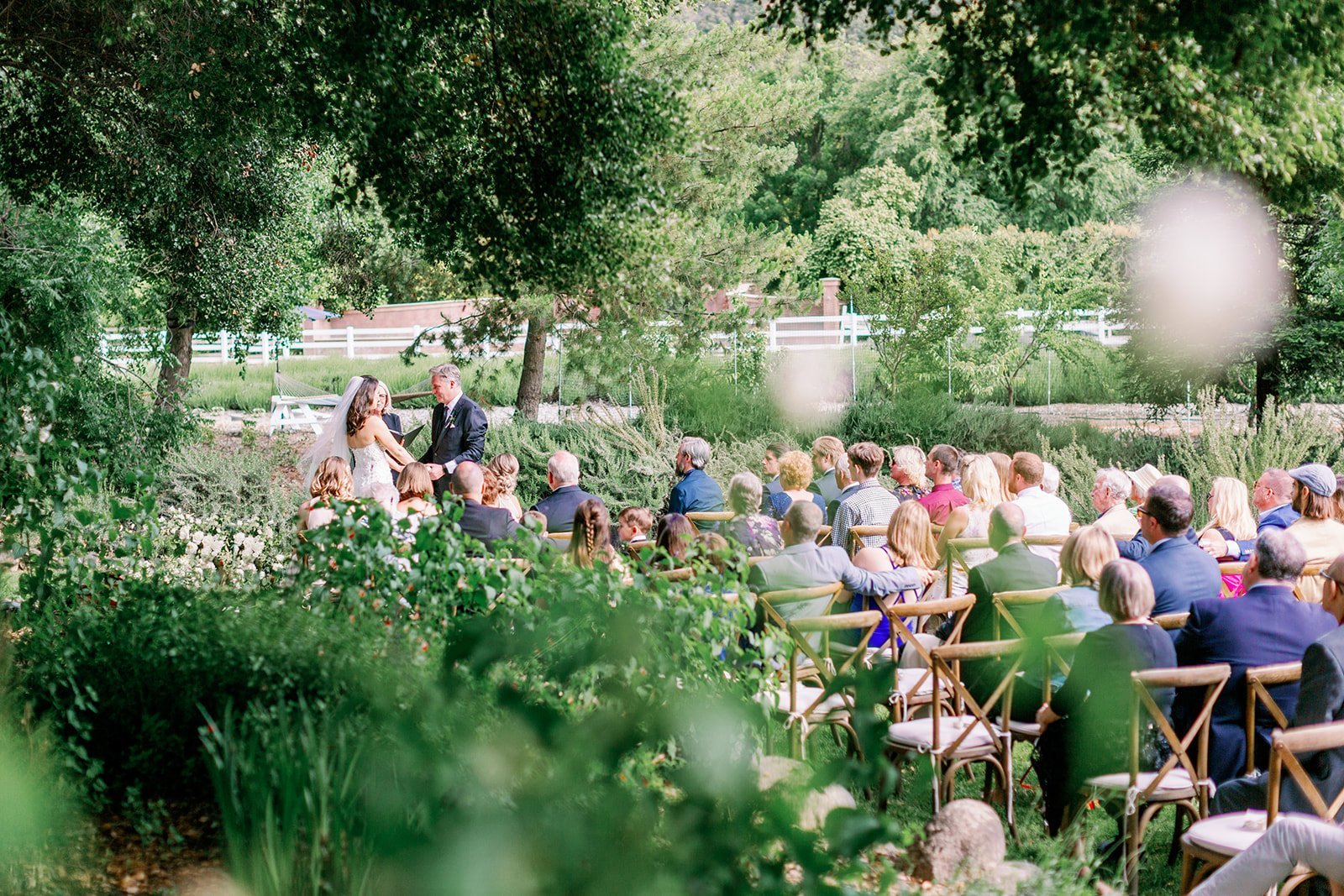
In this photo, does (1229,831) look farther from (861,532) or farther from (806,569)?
(861,532)

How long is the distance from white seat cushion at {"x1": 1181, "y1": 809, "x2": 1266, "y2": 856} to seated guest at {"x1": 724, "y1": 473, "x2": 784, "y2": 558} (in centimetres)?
269

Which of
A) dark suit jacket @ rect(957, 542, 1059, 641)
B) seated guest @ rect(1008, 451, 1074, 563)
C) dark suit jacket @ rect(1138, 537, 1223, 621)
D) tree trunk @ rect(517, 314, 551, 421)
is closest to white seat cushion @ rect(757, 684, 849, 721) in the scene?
dark suit jacket @ rect(957, 542, 1059, 641)

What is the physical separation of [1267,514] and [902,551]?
8.00 ft

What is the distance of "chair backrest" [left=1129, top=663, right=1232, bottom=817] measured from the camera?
428 centimetres

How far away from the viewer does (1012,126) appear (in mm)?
6457

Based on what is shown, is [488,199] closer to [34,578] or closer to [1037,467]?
[1037,467]

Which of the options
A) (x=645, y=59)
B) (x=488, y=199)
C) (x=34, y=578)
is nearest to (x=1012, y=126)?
(x=488, y=199)

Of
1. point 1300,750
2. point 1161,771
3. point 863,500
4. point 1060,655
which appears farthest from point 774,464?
point 1300,750

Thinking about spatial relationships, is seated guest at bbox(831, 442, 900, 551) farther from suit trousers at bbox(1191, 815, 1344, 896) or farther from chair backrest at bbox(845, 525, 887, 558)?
suit trousers at bbox(1191, 815, 1344, 896)

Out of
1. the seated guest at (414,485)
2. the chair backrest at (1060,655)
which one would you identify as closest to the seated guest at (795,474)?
the seated guest at (414,485)

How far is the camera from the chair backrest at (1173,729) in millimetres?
4281

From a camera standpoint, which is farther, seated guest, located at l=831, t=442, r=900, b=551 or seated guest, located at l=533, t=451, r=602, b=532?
seated guest, located at l=533, t=451, r=602, b=532

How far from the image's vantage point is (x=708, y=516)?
8.13 metres

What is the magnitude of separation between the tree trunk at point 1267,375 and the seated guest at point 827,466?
423 inches
